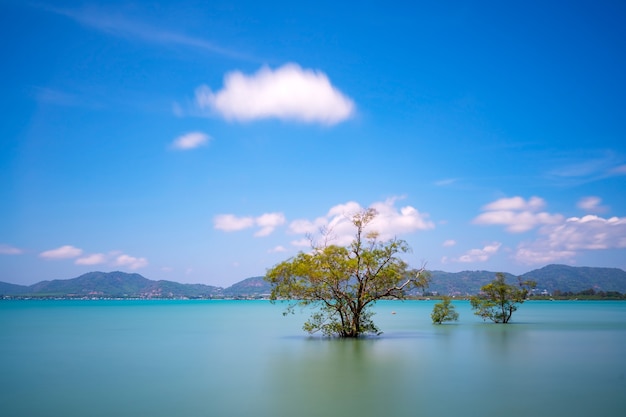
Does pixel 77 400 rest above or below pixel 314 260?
below

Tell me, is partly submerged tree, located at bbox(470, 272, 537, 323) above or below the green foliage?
above

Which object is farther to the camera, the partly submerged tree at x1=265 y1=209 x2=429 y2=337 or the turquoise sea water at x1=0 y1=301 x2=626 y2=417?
the partly submerged tree at x1=265 y1=209 x2=429 y2=337

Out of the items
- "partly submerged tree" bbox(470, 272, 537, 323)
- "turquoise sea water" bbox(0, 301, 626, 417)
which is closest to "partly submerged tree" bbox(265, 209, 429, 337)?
"turquoise sea water" bbox(0, 301, 626, 417)

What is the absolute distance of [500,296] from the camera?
49.0 metres

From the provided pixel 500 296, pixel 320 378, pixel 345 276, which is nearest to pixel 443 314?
pixel 500 296

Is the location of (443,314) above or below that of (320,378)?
above

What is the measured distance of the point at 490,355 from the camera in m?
25.6

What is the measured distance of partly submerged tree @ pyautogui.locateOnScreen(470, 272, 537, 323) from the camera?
46.1 m

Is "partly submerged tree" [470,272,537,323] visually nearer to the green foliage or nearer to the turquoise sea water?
the green foliage

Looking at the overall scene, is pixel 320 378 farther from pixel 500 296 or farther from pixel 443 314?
pixel 443 314

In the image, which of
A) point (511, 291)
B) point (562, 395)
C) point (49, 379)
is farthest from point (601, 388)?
point (511, 291)

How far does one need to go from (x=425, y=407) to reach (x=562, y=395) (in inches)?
188

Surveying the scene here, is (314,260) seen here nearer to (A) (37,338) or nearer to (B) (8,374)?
(B) (8,374)

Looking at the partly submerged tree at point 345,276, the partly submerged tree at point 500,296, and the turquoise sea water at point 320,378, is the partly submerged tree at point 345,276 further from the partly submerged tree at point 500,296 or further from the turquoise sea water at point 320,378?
the partly submerged tree at point 500,296
